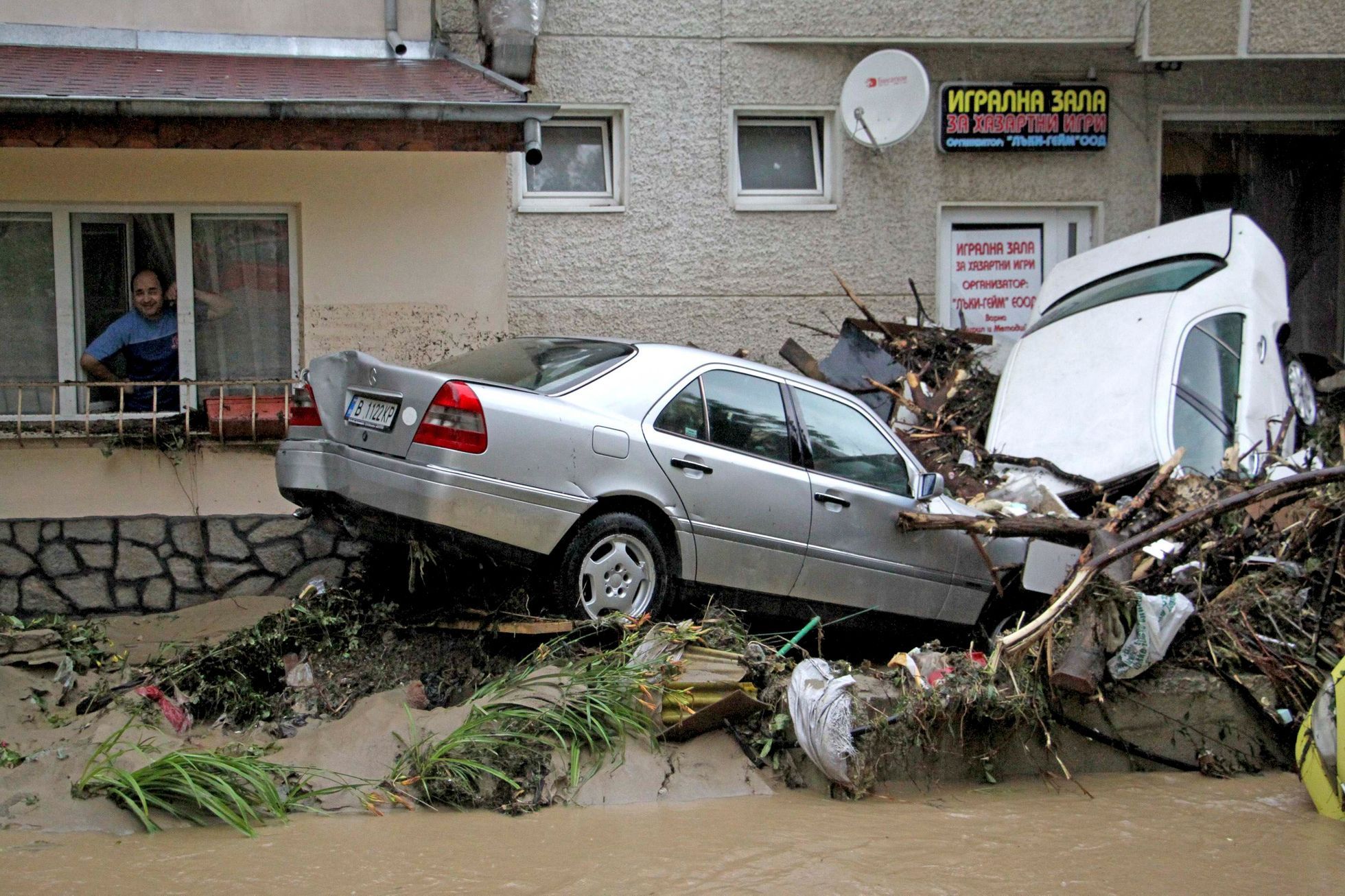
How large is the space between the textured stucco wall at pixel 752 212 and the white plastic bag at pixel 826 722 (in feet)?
16.5

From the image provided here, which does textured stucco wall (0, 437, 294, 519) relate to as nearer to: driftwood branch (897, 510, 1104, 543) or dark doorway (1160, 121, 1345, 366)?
driftwood branch (897, 510, 1104, 543)

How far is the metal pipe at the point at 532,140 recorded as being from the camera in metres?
7.88

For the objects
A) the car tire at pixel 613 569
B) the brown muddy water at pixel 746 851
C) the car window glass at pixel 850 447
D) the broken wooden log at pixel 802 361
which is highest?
the broken wooden log at pixel 802 361

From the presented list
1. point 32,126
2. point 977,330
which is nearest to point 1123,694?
point 977,330

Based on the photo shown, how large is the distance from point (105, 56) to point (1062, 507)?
6.83 m

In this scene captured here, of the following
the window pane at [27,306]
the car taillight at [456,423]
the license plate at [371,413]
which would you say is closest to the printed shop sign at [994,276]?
the car taillight at [456,423]

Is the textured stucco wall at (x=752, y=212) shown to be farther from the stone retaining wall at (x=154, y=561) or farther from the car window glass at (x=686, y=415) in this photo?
the car window glass at (x=686, y=415)

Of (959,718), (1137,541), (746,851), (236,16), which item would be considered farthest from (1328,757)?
(236,16)

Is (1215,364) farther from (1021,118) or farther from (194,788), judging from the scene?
(194,788)

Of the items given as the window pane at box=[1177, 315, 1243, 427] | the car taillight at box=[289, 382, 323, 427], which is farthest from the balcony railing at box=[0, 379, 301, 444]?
the window pane at box=[1177, 315, 1243, 427]

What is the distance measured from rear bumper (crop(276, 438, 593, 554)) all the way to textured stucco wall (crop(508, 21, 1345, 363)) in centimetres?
408

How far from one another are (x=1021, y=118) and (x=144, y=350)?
6.95m

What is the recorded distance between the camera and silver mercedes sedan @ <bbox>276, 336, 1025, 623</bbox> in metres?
5.47

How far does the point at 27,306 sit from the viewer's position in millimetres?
8656
